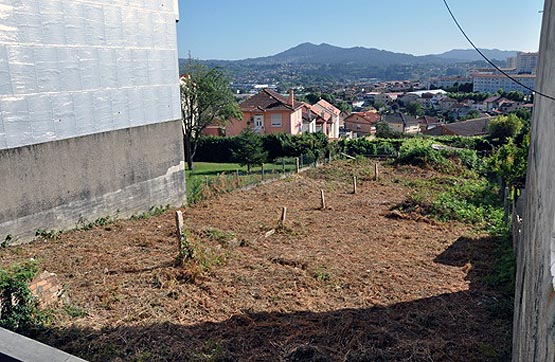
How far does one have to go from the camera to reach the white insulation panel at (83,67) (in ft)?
29.8

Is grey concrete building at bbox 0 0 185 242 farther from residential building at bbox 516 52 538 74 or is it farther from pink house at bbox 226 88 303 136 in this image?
pink house at bbox 226 88 303 136

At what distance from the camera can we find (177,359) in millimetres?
5086

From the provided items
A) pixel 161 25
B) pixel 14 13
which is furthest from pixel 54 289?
pixel 161 25

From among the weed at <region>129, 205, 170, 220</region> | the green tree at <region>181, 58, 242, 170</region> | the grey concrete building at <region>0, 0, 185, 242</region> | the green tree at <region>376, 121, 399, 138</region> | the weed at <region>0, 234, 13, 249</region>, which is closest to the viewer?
the weed at <region>0, 234, 13, 249</region>

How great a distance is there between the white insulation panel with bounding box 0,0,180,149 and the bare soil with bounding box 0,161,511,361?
2.75 metres

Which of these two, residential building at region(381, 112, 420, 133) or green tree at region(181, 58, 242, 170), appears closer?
green tree at region(181, 58, 242, 170)

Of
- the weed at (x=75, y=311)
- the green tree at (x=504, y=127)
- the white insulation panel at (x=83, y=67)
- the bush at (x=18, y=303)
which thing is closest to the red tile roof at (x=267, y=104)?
the green tree at (x=504, y=127)

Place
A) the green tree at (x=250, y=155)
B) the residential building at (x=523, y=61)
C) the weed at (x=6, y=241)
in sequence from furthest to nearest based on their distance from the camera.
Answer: the green tree at (x=250, y=155)
the weed at (x=6, y=241)
the residential building at (x=523, y=61)

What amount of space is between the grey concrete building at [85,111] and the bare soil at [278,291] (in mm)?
1019

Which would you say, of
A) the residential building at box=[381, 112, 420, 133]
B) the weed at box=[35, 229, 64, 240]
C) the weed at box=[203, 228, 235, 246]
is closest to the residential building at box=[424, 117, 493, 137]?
the residential building at box=[381, 112, 420, 133]

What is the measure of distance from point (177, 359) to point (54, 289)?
243 centimetres

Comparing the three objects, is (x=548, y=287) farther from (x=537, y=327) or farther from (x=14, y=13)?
(x=14, y=13)

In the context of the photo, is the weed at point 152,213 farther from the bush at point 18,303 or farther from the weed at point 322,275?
the bush at point 18,303

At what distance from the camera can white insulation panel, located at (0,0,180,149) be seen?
29.8 feet
